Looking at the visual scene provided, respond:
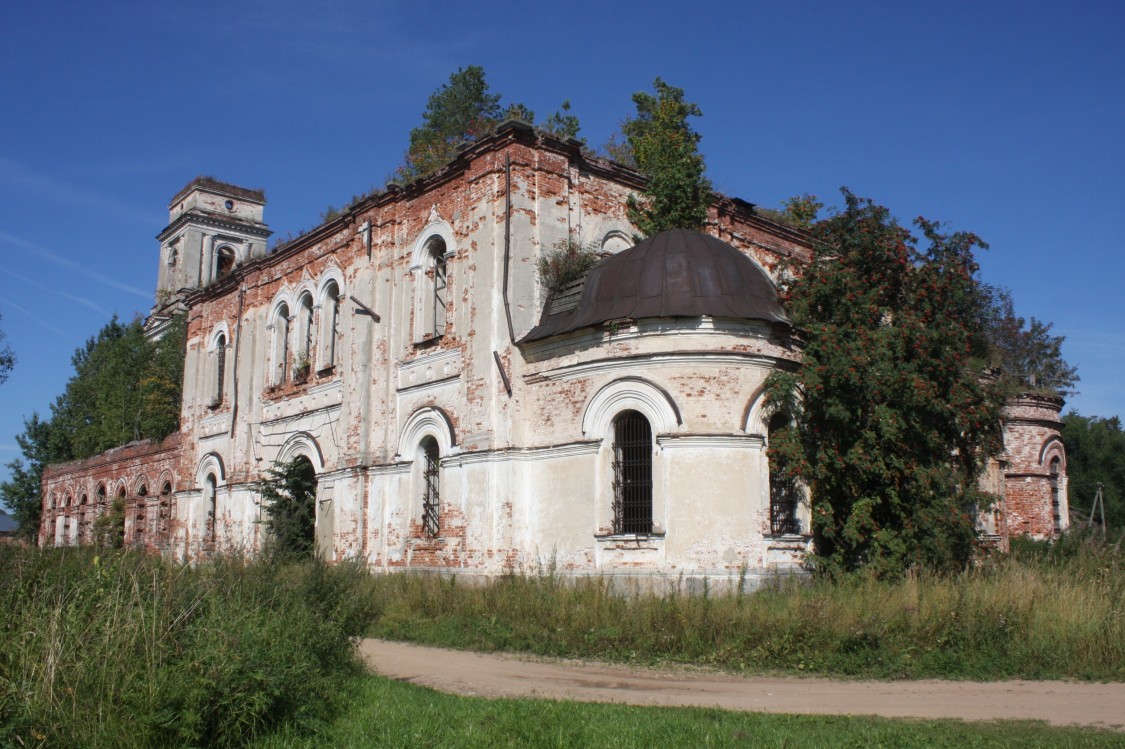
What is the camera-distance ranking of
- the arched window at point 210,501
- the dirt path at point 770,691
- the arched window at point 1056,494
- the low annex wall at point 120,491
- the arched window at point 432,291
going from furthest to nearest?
the low annex wall at point 120,491, the arched window at point 210,501, the arched window at point 1056,494, the arched window at point 432,291, the dirt path at point 770,691

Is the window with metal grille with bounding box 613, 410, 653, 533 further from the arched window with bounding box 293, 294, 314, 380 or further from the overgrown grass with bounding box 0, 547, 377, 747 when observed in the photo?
the arched window with bounding box 293, 294, 314, 380

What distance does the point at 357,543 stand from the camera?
62.4 ft

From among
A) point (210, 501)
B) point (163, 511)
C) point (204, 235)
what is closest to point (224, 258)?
point (204, 235)

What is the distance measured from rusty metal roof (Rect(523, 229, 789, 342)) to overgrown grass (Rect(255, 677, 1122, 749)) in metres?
7.96

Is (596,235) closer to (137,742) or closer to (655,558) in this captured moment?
(655,558)

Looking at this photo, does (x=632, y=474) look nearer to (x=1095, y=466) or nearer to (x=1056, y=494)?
(x=1056, y=494)

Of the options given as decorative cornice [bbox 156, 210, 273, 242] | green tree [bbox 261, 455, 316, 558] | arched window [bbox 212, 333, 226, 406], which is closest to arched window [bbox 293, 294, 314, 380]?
green tree [bbox 261, 455, 316, 558]

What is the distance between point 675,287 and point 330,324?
10.2 m

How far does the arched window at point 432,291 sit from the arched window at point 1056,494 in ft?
58.2

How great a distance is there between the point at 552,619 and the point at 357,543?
7813mm

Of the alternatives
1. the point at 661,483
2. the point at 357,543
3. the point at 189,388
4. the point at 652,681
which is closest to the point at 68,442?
the point at 189,388

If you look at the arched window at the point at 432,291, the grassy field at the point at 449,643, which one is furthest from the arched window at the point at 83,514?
the grassy field at the point at 449,643

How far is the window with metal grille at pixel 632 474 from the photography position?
48.2 ft

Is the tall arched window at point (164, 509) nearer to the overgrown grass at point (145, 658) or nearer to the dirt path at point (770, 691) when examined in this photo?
the dirt path at point (770, 691)
